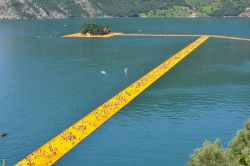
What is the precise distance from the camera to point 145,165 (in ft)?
321

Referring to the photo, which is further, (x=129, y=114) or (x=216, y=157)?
(x=129, y=114)

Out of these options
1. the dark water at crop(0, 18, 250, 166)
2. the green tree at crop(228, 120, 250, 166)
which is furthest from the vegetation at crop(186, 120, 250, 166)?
the dark water at crop(0, 18, 250, 166)

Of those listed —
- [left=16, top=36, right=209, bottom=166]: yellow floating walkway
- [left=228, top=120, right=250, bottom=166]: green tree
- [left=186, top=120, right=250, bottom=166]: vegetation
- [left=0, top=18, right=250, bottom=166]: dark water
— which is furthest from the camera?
[left=0, top=18, right=250, bottom=166]: dark water

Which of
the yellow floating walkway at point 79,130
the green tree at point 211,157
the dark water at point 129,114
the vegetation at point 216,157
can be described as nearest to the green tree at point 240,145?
the vegetation at point 216,157

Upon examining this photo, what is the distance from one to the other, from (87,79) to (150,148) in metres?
84.3

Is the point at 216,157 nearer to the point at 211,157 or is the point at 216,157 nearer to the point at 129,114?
the point at 211,157

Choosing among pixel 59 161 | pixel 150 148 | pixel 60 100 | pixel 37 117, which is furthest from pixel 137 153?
pixel 60 100

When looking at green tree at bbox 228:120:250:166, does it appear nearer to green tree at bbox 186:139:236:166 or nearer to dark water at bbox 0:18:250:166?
green tree at bbox 186:139:236:166

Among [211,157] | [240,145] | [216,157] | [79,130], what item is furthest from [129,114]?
[211,157]

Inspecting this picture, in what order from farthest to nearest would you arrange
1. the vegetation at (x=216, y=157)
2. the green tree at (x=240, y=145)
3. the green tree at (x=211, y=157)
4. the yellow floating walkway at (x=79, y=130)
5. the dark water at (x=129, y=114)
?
the dark water at (x=129, y=114) < the yellow floating walkway at (x=79, y=130) < the green tree at (x=240, y=145) < the vegetation at (x=216, y=157) < the green tree at (x=211, y=157)

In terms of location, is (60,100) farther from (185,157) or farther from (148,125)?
(185,157)

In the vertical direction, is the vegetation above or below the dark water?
above

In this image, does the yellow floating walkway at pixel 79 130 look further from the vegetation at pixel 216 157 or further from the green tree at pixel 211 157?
the green tree at pixel 211 157

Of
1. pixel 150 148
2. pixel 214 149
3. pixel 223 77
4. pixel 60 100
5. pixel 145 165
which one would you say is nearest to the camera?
pixel 214 149
